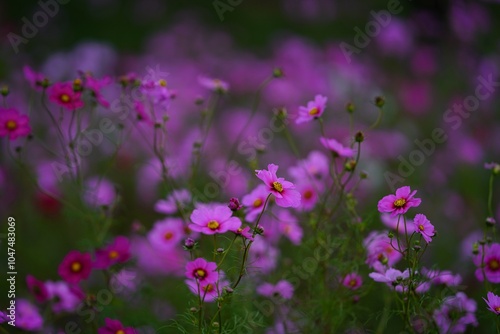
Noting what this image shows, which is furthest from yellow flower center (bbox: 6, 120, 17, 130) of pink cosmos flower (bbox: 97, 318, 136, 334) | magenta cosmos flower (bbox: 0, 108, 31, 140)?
pink cosmos flower (bbox: 97, 318, 136, 334)

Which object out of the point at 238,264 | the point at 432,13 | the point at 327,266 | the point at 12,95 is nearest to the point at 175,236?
the point at 238,264

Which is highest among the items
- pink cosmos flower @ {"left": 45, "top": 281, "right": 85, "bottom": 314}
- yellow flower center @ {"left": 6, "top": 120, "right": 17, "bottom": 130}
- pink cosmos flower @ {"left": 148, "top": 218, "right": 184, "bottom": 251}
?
yellow flower center @ {"left": 6, "top": 120, "right": 17, "bottom": 130}

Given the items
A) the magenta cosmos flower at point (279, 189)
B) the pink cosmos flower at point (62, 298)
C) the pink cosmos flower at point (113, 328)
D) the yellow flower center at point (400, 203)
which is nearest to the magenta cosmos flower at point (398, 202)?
the yellow flower center at point (400, 203)

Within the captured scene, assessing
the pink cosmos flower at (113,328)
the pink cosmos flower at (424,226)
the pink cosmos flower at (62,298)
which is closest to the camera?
the pink cosmos flower at (424,226)

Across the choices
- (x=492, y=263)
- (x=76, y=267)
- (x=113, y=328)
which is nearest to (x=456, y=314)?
(x=492, y=263)

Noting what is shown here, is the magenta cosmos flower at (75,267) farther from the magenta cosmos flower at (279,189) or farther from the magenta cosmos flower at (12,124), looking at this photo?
the magenta cosmos flower at (279,189)

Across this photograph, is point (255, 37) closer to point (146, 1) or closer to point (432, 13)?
point (146, 1)

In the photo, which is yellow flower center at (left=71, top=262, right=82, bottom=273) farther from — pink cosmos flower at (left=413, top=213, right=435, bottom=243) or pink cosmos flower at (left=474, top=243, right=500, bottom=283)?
pink cosmos flower at (left=474, top=243, right=500, bottom=283)
